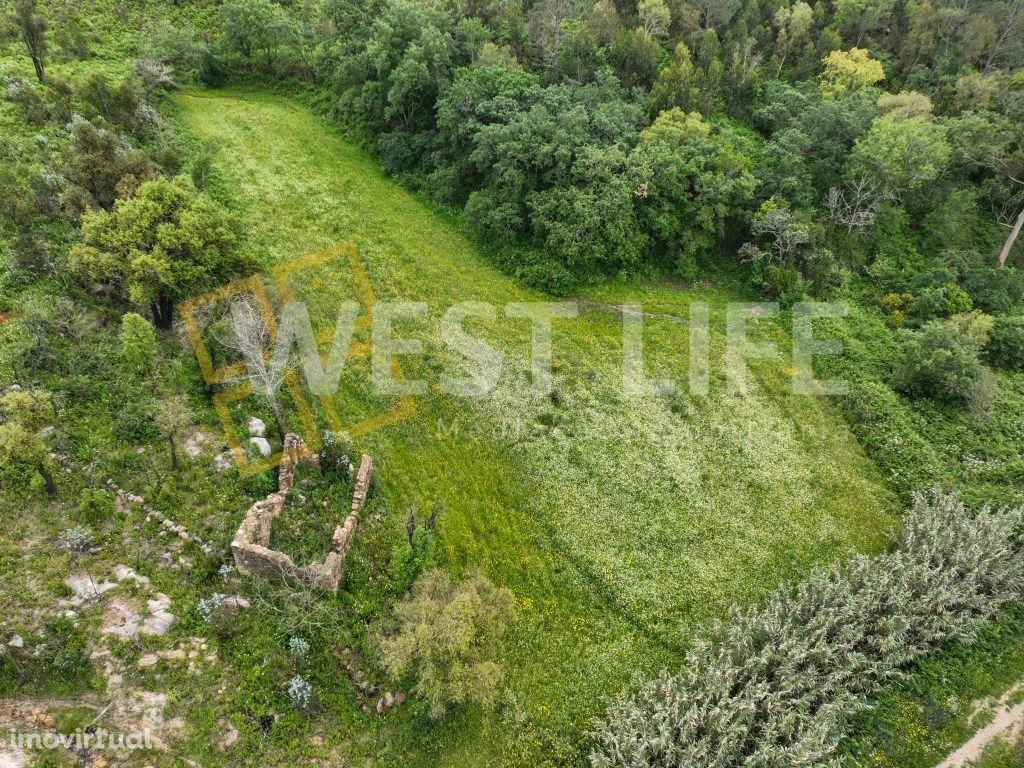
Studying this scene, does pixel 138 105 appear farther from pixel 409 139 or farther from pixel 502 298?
pixel 502 298

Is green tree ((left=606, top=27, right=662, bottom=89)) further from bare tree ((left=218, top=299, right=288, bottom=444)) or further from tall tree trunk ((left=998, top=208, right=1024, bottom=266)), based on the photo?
bare tree ((left=218, top=299, right=288, bottom=444))

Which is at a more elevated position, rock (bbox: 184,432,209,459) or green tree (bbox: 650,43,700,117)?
green tree (bbox: 650,43,700,117)

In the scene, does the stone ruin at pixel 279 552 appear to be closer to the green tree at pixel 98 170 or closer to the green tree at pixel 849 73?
the green tree at pixel 98 170

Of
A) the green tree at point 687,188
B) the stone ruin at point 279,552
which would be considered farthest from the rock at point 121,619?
the green tree at point 687,188

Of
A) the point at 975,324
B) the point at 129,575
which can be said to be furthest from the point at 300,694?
the point at 975,324

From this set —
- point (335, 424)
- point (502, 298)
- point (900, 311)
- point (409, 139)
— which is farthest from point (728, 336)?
point (409, 139)
